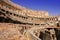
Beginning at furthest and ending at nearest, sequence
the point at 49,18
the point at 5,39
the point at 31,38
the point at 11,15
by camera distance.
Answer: the point at 49,18 < the point at 11,15 < the point at 31,38 < the point at 5,39

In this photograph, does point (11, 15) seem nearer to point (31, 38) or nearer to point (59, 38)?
point (31, 38)

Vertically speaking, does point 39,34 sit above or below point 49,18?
below

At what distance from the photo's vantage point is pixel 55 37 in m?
25.3

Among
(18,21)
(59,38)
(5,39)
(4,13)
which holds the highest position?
(4,13)

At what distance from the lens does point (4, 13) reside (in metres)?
23.1

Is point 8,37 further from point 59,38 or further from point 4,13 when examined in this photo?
point 59,38

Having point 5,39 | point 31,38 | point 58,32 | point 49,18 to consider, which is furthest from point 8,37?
point 49,18

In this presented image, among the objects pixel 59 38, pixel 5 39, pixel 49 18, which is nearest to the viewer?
pixel 5 39

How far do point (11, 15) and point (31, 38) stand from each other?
31.7 ft

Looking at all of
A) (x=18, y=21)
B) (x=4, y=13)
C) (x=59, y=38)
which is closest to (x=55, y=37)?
(x=59, y=38)

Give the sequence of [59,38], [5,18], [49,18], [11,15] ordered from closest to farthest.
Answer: [5,18] → [11,15] → [59,38] → [49,18]

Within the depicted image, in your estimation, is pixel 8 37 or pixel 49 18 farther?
pixel 49 18

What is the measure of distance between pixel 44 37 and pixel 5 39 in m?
14.0

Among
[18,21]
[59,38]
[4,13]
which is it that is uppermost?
[4,13]
